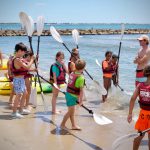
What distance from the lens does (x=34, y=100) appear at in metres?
6.93

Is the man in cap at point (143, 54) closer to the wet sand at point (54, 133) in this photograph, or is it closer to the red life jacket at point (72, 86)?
the wet sand at point (54, 133)

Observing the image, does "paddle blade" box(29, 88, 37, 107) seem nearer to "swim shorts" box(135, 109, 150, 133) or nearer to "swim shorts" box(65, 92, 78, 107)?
"swim shorts" box(65, 92, 78, 107)

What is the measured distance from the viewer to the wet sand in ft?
15.4

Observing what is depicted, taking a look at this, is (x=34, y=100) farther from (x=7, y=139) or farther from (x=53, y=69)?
(x=7, y=139)

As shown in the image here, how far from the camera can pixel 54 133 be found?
522cm

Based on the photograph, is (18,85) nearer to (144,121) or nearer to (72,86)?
(72,86)

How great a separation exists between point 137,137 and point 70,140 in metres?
1.18

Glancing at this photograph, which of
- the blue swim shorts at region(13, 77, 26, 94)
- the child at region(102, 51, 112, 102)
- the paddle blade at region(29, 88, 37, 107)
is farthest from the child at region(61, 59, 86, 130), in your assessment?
the child at region(102, 51, 112, 102)

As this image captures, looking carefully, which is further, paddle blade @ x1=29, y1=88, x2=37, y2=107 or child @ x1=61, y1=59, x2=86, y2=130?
paddle blade @ x1=29, y1=88, x2=37, y2=107

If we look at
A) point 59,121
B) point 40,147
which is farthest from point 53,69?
point 40,147

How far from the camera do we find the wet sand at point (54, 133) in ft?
15.4

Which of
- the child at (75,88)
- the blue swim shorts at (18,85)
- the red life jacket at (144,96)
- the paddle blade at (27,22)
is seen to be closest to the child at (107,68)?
the paddle blade at (27,22)

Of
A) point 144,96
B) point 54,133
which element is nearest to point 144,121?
point 144,96

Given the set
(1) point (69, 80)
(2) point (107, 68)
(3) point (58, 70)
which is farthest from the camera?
(2) point (107, 68)
